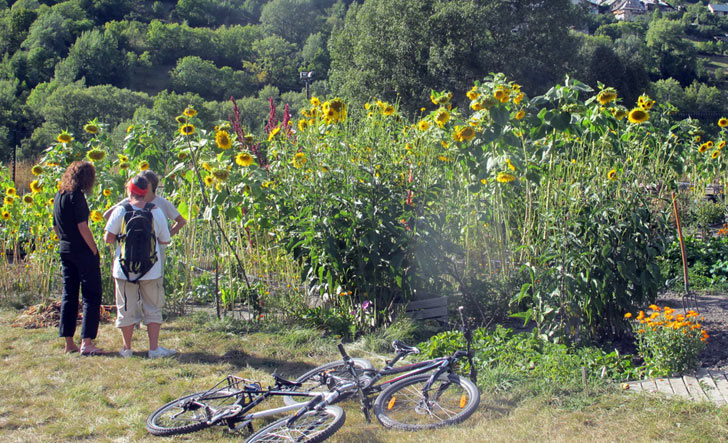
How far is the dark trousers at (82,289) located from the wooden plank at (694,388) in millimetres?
4005

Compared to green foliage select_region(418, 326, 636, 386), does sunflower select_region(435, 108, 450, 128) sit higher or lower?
higher

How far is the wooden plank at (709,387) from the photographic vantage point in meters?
3.18

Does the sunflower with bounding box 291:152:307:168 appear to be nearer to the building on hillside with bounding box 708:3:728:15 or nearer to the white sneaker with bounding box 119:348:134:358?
the white sneaker with bounding box 119:348:134:358

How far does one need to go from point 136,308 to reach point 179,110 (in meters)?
34.0

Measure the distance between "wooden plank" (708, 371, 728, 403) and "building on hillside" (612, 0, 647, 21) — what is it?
389 ft

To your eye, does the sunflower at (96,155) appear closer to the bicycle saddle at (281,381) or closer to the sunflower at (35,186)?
the sunflower at (35,186)

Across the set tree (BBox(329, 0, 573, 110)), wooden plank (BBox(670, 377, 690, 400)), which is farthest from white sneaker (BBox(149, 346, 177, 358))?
tree (BBox(329, 0, 573, 110))

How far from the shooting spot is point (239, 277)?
5680mm

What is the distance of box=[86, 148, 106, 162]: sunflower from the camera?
5.57m

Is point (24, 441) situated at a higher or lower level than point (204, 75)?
lower

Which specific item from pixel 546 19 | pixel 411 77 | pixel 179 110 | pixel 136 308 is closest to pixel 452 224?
pixel 136 308

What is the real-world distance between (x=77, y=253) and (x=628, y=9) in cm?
12500

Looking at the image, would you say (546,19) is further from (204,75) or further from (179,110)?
(204,75)

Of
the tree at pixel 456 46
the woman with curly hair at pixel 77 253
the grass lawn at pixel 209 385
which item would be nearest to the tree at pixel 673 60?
the tree at pixel 456 46
